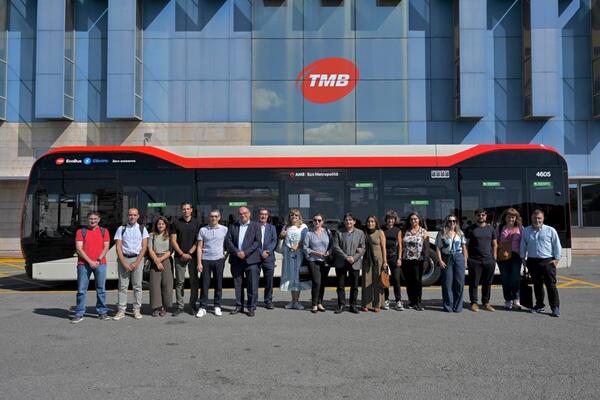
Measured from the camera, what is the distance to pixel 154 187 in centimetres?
1046

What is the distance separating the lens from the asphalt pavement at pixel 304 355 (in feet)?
14.1

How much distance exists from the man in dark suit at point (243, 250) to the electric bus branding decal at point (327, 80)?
11887mm

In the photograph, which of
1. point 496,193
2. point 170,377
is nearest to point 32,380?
point 170,377

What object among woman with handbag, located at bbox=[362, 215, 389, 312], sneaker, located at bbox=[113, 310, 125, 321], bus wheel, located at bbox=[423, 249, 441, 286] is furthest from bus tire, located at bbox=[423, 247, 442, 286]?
sneaker, located at bbox=[113, 310, 125, 321]

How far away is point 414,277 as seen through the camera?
811 cm

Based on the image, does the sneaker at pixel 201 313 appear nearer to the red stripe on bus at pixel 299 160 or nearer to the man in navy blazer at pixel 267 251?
the man in navy blazer at pixel 267 251

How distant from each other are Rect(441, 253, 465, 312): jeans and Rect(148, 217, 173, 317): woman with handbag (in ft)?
14.5

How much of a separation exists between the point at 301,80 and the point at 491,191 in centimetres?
1028

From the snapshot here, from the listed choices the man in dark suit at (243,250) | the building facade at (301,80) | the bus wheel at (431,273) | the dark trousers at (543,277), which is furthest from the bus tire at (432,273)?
the building facade at (301,80)

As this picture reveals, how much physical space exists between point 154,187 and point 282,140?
8992mm

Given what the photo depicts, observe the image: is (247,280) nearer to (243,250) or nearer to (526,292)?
(243,250)

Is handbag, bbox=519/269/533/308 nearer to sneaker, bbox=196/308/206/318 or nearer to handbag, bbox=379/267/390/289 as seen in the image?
handbag, bbox=379/267/390/289

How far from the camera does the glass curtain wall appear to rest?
1886cm

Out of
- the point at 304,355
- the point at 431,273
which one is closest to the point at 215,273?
the point at 304,355
